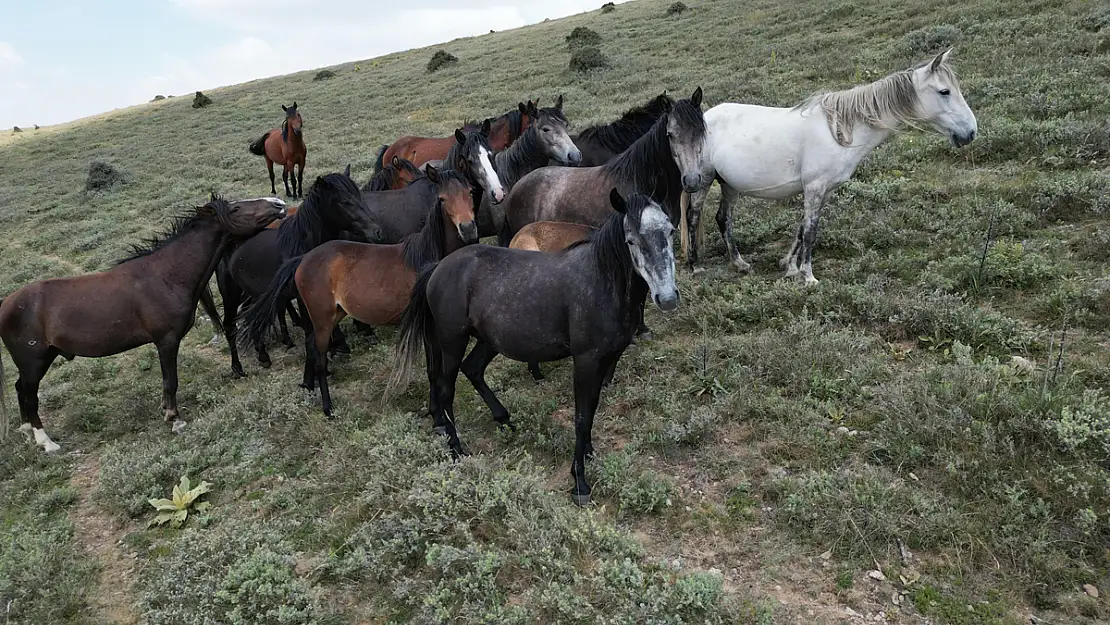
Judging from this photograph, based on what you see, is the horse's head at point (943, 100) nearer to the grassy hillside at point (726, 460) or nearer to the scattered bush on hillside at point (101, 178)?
the grassy hillside at point (726, 460)

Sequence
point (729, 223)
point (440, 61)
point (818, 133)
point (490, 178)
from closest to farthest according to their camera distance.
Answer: point (818, 133), point (490, 178), point (729, 223), point (440, 61)

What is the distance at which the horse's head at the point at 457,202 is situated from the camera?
5445 mm

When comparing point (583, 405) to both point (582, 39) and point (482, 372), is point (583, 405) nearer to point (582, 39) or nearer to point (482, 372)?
point (482, 372)

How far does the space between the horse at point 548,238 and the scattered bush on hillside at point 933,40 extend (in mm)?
12940

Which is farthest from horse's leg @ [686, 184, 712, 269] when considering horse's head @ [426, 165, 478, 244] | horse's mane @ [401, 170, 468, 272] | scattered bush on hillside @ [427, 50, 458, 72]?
scattered bush on hillside @ [427, 50, 458, 72]

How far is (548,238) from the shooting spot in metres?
5.64

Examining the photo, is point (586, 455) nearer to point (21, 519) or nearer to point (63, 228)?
point (21, 519)

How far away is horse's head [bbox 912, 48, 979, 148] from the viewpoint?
230 inches

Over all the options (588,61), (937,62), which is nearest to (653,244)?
(937,62)

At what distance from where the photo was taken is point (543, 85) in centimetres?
2086

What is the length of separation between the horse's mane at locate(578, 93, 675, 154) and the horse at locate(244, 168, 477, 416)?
3129 mm

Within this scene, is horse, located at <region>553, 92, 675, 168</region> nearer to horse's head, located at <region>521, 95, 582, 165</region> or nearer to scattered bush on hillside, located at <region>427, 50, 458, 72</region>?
horse's head, located at <region>521, 95, 582, 165</region>

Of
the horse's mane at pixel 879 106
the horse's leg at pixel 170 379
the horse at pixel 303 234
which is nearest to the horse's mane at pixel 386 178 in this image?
the horse at pixel 303 234

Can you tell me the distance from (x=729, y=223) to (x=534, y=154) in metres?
2.83
